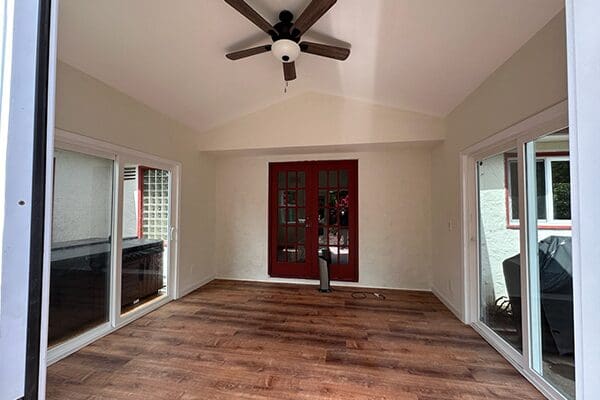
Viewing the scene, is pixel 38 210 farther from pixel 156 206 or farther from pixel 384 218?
pixel 384 218

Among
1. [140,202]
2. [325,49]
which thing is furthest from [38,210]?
[140,202]

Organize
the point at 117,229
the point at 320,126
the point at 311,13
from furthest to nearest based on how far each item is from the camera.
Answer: the point at 320,126
the point at 117,229
the point at 311,13

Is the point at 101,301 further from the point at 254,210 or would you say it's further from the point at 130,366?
the point at 254,210

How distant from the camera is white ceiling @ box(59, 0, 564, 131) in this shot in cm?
193

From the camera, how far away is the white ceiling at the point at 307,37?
6.33ft

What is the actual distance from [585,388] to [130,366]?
273 centimetres

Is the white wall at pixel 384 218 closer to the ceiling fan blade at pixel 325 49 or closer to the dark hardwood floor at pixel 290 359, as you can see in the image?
the dark hardwood floor at pixel 290 359

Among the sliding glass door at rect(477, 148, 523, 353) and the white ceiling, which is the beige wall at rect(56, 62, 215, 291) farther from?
the sliding glass door at rect(477, 148, 523, 353)

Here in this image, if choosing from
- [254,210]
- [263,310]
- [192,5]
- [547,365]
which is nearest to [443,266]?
[547,365]

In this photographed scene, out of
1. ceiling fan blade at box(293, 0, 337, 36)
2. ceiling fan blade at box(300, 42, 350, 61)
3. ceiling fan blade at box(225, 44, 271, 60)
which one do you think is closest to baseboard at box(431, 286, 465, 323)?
ceiling fan blade at box(300, 42, 350, 61)

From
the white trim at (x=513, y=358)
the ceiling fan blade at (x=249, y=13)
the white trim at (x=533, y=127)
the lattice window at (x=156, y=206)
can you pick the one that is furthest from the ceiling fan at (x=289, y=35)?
the white trim at (x=513, y=358)

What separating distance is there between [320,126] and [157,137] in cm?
213

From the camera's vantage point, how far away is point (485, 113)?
2.55 meters

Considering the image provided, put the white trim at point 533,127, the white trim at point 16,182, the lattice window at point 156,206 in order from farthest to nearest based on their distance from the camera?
the lattice window at point 156,206
the white trim at point 533,127
the white trim at point 16,182
